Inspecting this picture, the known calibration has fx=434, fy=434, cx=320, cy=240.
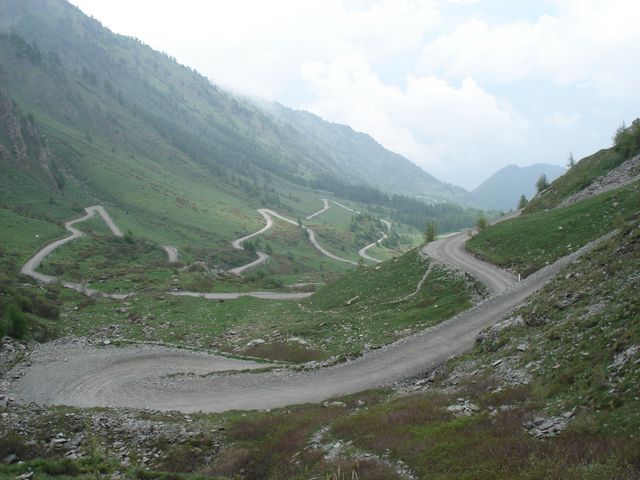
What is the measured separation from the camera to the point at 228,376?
36.0 m

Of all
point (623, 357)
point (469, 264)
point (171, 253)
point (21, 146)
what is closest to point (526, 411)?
point (623, 357)

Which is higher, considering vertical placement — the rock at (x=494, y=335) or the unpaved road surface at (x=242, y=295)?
the rock at (x=494, y=335)

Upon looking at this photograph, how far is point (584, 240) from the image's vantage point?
4475 centimetres

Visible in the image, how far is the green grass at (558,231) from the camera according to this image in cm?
4519

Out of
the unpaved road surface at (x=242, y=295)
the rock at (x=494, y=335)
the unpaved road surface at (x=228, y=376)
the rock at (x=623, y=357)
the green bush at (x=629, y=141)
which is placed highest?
the green bush at (x=629, y=141)

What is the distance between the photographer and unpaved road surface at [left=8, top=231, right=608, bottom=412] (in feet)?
102

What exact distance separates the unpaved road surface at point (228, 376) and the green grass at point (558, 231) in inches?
159

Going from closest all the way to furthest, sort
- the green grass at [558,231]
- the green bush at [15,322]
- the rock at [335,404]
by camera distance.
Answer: the rock at [335,404], the green bush at [15,322], the green grass at [558,231]

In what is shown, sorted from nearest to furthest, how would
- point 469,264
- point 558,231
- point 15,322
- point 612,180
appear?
1. point 15,322
2. point 558,231
3. point 469,264
4. point 612,180

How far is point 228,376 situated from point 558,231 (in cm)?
3898

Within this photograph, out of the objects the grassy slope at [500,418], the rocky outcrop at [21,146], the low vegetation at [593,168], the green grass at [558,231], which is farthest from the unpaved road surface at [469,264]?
the rocky outcrop at [21,146]

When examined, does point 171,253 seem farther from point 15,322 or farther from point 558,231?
point 558,231

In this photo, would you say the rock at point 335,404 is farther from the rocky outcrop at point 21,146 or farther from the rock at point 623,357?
the rocky outcrop at point 21,146

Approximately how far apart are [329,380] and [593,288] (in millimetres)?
18269
